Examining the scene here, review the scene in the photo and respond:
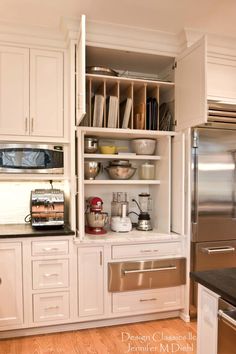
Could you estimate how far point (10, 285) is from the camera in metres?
2.41

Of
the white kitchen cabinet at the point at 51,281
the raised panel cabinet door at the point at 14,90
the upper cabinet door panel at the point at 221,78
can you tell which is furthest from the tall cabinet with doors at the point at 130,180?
the raised panel cabinet door at the point at 14,90

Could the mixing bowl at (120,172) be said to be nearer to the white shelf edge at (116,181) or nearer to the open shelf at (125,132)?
the white shelf edge at (116,181)

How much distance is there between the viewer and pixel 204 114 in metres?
2.36

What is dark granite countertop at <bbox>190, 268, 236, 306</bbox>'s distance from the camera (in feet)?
4.02

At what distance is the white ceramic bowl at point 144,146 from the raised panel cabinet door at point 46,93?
75 centimetres

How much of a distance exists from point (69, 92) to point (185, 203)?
1423 mm

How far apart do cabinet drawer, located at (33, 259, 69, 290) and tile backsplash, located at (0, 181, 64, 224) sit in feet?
2.20

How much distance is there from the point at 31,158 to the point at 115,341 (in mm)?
1664

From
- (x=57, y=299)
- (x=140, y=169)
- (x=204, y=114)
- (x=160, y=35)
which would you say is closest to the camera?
(x=204, y=114)

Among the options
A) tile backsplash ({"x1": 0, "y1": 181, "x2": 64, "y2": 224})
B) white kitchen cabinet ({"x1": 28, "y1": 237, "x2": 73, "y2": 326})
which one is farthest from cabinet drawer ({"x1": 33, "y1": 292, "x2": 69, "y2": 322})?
tile backsplash ({"x1": 0, "y1": 181, "x2": 64, "y2": 224})

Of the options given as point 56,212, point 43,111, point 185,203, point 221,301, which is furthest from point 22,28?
point 221,301

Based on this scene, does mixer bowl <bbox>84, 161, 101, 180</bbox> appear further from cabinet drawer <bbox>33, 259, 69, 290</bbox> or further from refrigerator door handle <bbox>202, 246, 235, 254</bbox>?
refrigerator door handle <bbox>202, 246, 235, 254</bbox>

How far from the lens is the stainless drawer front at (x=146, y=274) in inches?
102

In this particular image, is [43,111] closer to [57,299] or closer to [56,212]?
[56,212]
